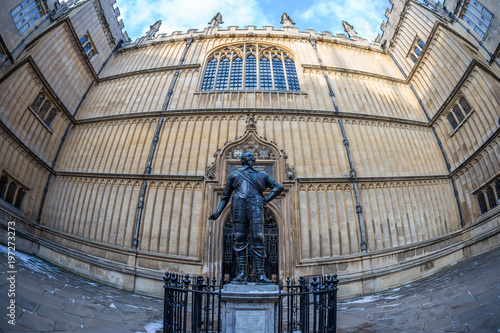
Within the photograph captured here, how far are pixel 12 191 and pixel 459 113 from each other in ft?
70.2

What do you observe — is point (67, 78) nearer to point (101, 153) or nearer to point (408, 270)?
point (101, 153)

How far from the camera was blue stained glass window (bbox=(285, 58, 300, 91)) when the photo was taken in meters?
16.0

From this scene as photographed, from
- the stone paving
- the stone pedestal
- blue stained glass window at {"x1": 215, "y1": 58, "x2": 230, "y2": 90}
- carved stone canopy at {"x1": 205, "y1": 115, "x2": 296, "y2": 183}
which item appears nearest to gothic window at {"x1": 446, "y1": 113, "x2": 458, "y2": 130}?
the stone paving

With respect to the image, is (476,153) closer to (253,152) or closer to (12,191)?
(253,152)

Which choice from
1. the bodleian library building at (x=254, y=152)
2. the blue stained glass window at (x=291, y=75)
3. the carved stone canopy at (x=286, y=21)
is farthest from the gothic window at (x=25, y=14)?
the carved stone canopy at (x=286, y=21)

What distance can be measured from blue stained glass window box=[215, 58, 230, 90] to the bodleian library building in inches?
3.9

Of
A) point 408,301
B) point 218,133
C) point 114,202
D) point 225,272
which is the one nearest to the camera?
point 408,301

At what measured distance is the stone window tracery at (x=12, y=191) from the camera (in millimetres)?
11719

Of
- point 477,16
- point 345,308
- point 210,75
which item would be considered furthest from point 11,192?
point 477,16

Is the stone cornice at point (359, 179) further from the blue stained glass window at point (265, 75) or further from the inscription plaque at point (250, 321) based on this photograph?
the inscription plaque at point (250, 321)

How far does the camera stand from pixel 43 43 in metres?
13.9

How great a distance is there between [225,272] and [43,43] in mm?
14242

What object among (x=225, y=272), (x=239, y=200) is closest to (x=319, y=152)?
(x=225, y=272)

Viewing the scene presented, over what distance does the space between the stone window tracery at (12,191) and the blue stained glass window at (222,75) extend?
413 inches
